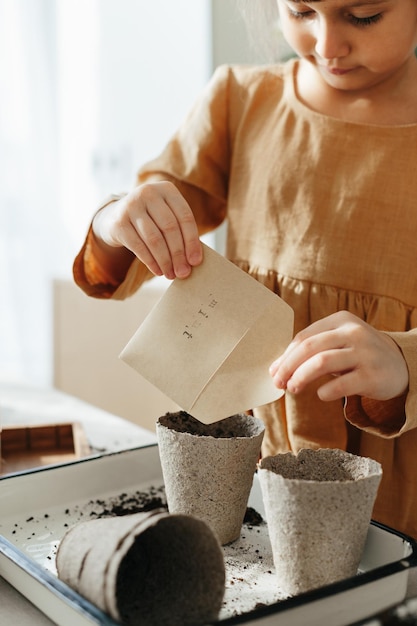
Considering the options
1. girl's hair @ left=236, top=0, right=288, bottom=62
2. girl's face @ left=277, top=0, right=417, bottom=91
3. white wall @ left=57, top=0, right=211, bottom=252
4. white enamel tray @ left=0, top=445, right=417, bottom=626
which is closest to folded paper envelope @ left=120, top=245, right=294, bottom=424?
white enamel tray @ left=0, top=445, right=417, bottom=626

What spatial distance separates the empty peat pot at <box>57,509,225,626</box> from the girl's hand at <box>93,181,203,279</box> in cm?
25

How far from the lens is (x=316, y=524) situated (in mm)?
583

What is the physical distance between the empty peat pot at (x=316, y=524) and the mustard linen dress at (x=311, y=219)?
25cm

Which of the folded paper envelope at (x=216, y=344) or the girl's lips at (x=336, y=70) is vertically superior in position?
the girl's lips at (x=336, y=70)

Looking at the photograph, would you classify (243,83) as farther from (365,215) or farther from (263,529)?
(263,529)

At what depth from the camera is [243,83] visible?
1034 mm

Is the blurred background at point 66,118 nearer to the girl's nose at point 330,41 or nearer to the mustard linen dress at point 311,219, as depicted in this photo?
the mustard linen dress at point 311,219

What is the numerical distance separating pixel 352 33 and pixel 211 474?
43cm

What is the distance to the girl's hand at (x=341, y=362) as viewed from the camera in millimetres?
637


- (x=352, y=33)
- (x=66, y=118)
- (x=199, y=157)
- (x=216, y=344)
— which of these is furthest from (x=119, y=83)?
(x=216, y=344)

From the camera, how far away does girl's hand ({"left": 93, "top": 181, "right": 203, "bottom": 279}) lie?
739 millimetres

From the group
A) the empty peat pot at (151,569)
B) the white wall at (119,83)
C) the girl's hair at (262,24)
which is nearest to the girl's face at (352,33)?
the girl's hair at (262,24)

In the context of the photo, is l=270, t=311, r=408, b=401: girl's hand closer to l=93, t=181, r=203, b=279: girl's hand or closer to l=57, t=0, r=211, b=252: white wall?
l=93, t=181, r=203, b=279: girl's hand

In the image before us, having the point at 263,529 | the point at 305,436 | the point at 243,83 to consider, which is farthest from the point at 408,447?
the point at 243,83
